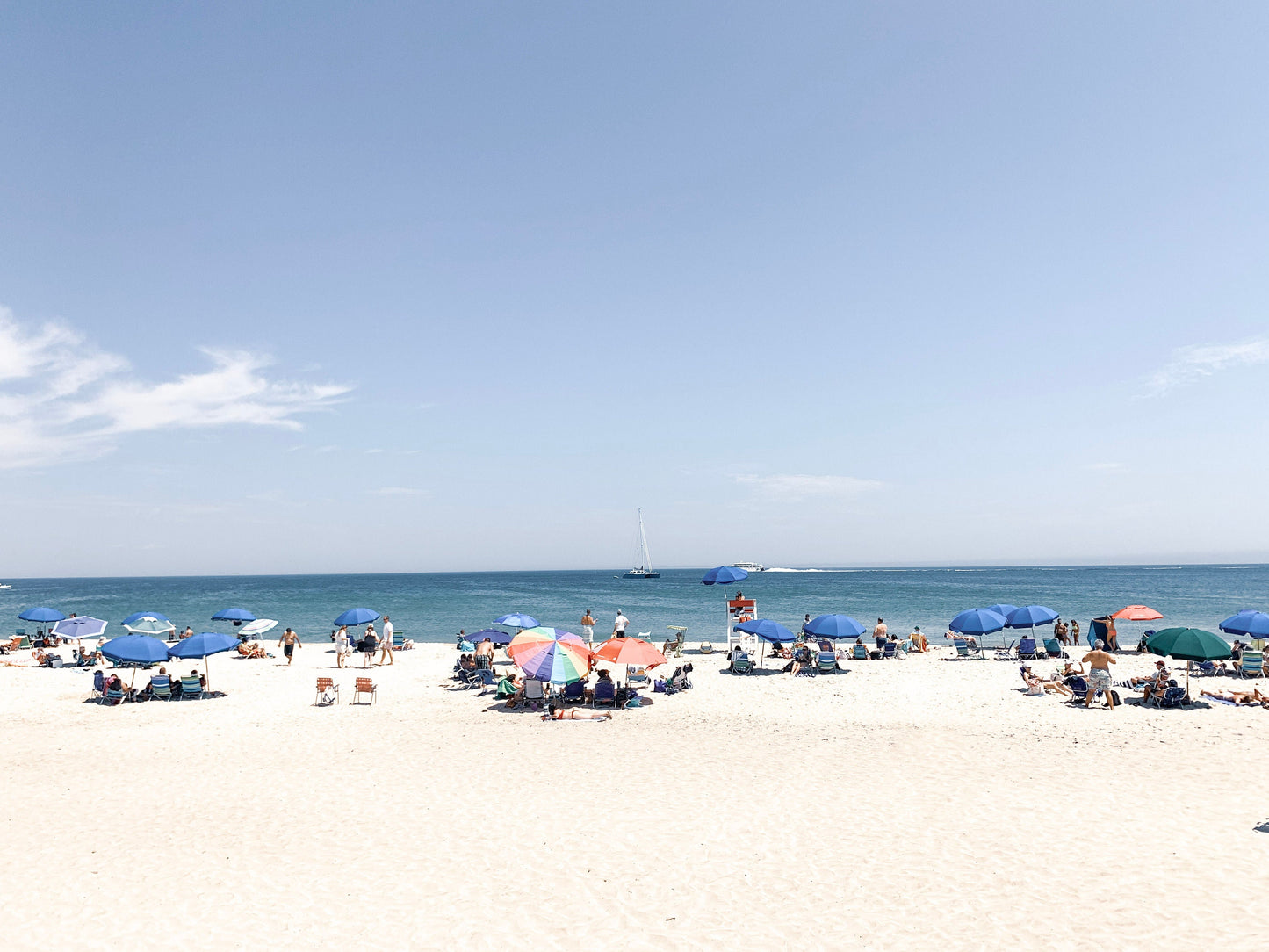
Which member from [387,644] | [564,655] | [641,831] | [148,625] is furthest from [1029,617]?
[148,625]

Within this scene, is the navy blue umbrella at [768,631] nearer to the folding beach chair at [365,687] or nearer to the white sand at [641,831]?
the white sand at [641,831]

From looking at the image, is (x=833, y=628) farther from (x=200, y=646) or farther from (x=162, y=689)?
(x=162, y=689)

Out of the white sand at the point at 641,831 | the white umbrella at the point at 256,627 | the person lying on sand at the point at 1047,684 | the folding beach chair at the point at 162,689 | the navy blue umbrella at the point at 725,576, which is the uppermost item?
the navy blue umbrella at the point at 725,576

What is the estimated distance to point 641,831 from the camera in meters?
9.59

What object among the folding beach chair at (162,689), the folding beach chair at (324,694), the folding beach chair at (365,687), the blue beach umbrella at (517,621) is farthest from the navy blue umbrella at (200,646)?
the blue beach umbrella at (517,621)

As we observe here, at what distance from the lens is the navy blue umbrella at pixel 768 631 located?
2197 centimetres

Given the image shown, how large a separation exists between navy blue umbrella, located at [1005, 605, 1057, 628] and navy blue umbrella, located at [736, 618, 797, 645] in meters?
8.72

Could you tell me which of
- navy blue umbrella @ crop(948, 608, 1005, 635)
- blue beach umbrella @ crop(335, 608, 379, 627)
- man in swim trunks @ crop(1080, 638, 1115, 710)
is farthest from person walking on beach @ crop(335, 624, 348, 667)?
man in swim trunks @ crop(1080, 638, 1115, 710)

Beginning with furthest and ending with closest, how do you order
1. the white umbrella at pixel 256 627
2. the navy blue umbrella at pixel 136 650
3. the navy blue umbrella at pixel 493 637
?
1. the white umbrella at pixel 256 627
2. the navy blue umbrella at pixel 493 637
3. the navy blue umbrella at pixel 136 650

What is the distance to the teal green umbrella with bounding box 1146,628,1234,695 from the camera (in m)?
16.5

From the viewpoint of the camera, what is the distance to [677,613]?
57.8 meters

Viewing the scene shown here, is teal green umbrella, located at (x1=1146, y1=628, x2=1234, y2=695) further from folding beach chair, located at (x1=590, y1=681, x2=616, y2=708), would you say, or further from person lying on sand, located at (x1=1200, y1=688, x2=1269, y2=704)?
folding beach chair, located at (x1=590, y1=681, x2=616, y2=708)

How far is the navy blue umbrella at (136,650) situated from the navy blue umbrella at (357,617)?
7.96m

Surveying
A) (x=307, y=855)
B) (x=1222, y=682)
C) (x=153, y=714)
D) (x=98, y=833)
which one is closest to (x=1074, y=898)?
(x=307, y=855)
